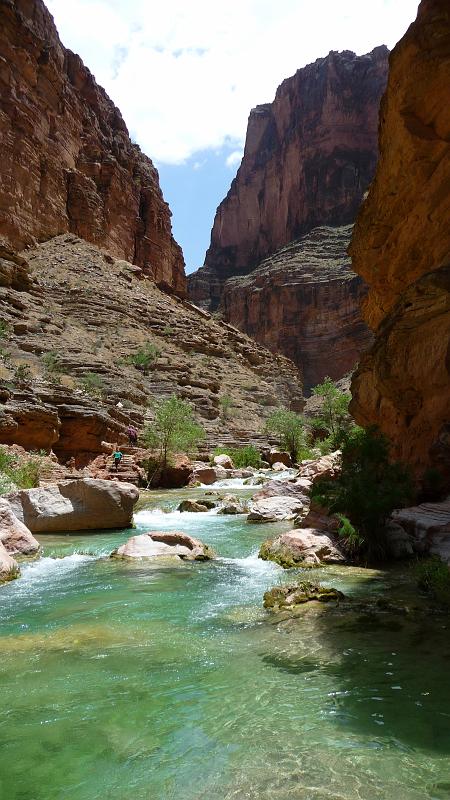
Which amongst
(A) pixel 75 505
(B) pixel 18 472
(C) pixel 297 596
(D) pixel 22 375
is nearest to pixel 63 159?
(D) pixel 22 375

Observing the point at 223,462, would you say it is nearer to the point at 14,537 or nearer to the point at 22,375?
the point at 22,375

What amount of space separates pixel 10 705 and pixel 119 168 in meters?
70.9

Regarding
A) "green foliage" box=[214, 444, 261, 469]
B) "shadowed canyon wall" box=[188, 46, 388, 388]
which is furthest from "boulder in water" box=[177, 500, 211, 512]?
"shadowed canyon wall" box=[188, 46, 388, 388]

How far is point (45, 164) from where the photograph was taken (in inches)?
2069

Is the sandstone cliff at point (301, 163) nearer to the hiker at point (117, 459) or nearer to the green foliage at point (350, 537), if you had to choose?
the hiker at point (117, 459)

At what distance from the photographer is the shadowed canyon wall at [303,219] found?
8412 cm

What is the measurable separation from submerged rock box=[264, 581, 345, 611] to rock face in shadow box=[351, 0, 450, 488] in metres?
5.34

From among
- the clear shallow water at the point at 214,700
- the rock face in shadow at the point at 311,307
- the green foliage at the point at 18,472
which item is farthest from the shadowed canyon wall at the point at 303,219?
the clear shallow water at the point at 214,700

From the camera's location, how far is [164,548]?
29.5ft

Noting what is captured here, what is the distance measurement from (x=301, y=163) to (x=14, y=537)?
341ft

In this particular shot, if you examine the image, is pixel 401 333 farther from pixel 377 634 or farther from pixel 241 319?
pixel 241 319

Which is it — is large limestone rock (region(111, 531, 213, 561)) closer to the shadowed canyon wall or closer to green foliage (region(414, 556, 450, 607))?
green foliage (region(414, 556, 450, 607))

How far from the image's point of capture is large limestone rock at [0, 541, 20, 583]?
6938mm

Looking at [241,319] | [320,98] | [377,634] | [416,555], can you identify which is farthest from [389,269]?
→ [320,98]
